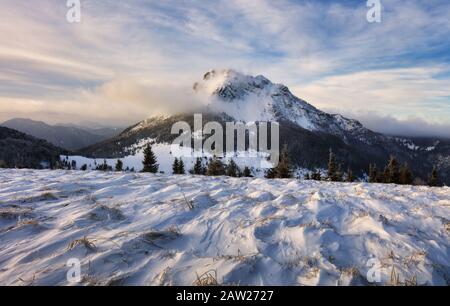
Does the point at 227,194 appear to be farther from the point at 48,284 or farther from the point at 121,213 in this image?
the point at 48,284

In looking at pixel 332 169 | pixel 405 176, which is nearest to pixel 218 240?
pixel 332 169

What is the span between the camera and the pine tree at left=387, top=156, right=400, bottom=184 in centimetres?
5259

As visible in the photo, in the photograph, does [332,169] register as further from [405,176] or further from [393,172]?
[405,176]

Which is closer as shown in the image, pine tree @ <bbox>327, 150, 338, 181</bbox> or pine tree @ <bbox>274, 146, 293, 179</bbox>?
pine tree @ <bbox>274, 146, 293, 179</bbox>

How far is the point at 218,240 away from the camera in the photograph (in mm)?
5207

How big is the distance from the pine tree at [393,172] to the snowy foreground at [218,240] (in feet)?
168

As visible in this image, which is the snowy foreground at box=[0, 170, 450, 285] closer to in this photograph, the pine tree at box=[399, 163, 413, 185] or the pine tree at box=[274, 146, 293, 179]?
the pine tree at box=[274, 146, 293, 179]

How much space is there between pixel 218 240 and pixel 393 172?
190 ft

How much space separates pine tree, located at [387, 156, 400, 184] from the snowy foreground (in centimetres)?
5107

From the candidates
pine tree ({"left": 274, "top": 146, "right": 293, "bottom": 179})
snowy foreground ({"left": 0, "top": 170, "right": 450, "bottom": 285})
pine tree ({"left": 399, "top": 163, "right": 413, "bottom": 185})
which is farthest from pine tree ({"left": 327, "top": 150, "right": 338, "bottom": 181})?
snowy foreground ({"left": 0, "top": 170, "right": 450, "bottom": 285})

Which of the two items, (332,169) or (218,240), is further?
(332,169)
